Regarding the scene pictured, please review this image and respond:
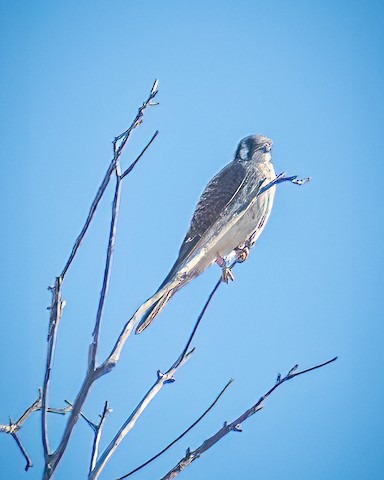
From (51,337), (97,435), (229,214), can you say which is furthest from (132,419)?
(229,214)

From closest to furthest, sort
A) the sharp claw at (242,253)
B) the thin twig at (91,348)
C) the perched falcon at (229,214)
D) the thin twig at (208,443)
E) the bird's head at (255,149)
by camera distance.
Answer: the thin twig at (91,348)
the thin twig at (208,443)
the perched falcon at (229,214)
the sharp claw at (242,253)
the bird's head at (255,149)

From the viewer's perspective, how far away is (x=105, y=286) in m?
1.79

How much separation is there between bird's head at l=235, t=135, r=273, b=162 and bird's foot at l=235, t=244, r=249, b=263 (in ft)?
3.05

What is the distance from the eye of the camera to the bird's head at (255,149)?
17.3 ft

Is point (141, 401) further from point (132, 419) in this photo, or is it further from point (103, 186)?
point (103, 186)

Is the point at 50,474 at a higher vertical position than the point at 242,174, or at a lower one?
lower

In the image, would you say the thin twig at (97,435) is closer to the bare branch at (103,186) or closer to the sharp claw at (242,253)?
the bare branch at (103,186)

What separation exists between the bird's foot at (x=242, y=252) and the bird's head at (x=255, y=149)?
93 cm

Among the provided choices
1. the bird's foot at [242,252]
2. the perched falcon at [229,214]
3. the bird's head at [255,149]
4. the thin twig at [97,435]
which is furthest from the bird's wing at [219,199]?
the thin twig at [97,435]

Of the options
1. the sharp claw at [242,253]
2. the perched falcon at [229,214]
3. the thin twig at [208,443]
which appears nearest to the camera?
the thin twig at [208,443]

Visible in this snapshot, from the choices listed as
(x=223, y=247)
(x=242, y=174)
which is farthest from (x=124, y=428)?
(x=242, y=174)

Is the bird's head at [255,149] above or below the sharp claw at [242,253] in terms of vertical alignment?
above

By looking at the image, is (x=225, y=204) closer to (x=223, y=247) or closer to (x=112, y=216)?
(x=223, y=247)

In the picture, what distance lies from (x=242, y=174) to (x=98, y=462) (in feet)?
11.6
